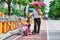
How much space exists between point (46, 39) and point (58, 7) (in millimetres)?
118043

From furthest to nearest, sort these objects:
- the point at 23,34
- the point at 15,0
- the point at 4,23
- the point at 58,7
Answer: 1. the point at 58,7
2. the point at 15,0
3. the point at 4,23
4. the point at 23,34

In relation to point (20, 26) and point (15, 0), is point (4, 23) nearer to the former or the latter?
point (20, 26)

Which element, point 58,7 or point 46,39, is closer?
point 46,39

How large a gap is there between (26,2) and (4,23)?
903 inches

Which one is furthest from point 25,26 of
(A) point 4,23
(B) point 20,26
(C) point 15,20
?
(C) point 15,20

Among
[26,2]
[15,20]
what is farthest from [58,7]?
[15,20]

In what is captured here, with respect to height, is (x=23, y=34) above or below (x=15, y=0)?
below

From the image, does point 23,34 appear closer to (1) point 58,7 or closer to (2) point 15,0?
(2) point 15,0

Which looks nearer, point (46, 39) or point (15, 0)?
point (46, 39)

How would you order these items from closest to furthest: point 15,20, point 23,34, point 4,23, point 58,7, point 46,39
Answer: point 46,39 → point 23,34 → point 4,23 → point 15,20 → point 58,7

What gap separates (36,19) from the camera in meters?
21.2

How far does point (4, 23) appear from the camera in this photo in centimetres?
2238

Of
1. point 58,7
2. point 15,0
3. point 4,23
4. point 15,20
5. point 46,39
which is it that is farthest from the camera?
point 58,7

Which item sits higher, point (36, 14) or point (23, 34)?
point (36, 14)
